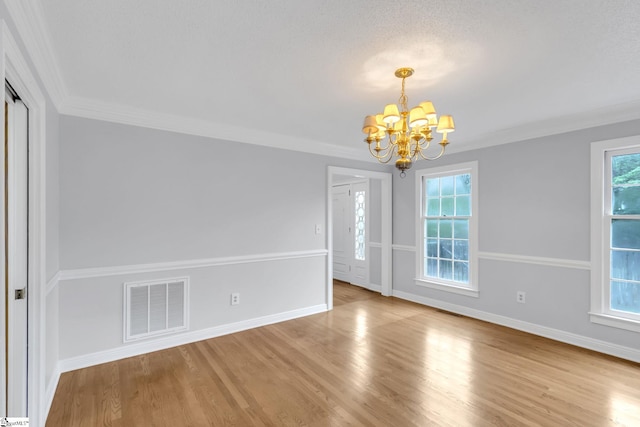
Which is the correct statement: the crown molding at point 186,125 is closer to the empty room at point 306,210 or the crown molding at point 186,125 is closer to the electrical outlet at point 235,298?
the empty room at point 306,210

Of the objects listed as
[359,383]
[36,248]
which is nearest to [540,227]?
[359,383]

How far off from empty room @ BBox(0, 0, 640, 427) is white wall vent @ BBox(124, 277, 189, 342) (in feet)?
0.07

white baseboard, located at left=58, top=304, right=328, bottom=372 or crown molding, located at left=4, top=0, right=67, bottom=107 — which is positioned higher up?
crown molding, located at left=4, top=0, right=67, bottom=107

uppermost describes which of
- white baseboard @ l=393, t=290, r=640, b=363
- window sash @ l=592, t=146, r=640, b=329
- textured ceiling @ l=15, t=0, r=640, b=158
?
textured ceiling @ l=15, t=0, r=640, b=158

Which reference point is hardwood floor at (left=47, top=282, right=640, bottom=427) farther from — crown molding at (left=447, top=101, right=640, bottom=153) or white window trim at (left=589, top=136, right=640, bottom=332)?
crown molding at (left=447, top=101, right=640, bottom=153)

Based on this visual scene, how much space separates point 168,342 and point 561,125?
183 inches

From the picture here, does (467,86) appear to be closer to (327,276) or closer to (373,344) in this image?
(373,344)

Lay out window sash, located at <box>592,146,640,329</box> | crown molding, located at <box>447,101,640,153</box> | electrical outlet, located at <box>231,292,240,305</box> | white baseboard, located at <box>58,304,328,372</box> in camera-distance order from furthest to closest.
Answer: electrical outlet, located at <box>231,292,240,305</box> < window sash, located at <box>592,146,640,329</box> < crown molding, located at <box>447,101,640,153</box> < white baseboard, located at <box>58,304,328,372</box>

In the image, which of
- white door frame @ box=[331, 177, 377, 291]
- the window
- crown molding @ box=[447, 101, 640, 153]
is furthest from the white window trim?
white door frame @ box=[331, 177, 377, 291]

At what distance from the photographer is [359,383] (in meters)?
2.48

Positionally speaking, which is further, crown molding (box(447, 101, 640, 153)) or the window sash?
the window sash

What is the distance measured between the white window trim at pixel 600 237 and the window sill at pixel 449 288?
1.19 m

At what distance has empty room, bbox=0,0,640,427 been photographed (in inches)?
68.0

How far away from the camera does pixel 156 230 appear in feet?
10.2
